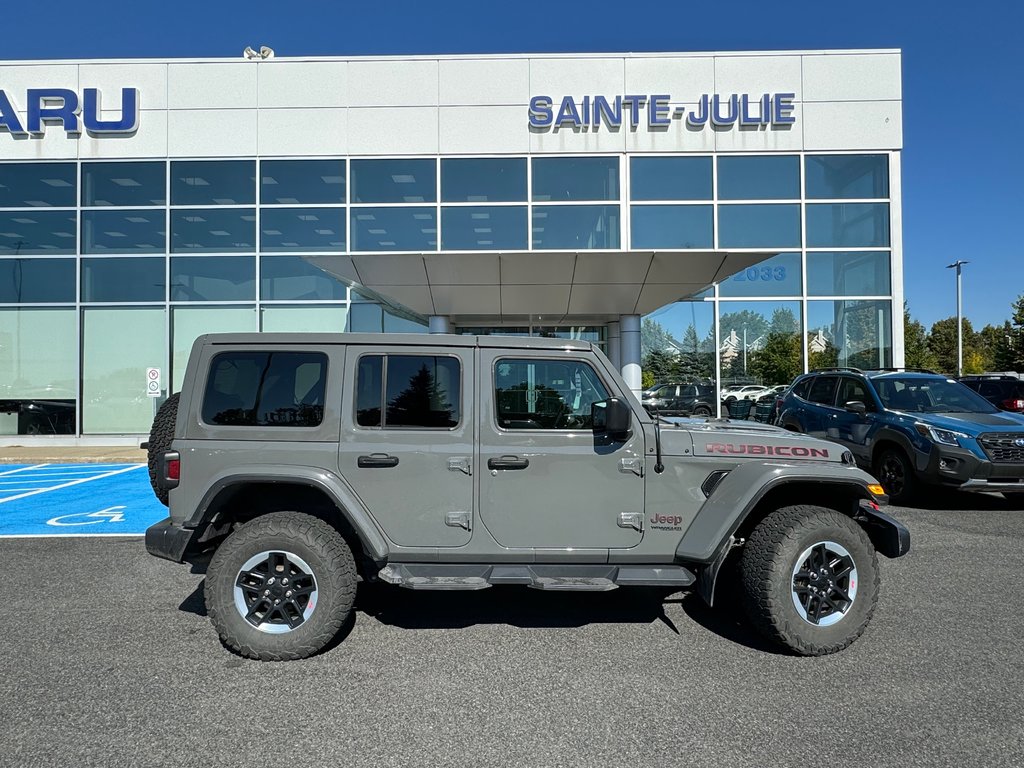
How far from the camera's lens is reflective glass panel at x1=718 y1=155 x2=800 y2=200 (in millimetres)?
15922

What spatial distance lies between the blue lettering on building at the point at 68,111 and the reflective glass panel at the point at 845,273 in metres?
17.3

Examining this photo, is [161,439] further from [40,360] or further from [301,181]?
[40,360]

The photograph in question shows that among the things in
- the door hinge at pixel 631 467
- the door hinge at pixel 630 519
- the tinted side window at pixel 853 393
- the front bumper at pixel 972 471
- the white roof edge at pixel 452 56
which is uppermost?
the white roof edge at pixel 452 56

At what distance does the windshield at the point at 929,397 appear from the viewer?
27.7 feet

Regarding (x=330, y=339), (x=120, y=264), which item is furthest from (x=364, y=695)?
(x=120, y=264)

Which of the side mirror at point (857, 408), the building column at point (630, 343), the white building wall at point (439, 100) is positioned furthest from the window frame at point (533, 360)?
the white building wall at point (439, 100)

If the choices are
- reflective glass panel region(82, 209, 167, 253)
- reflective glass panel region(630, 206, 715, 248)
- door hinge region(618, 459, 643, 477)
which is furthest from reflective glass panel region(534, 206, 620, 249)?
door hinge region(618, 459, 643, 477)

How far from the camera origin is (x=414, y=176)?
15.9 m

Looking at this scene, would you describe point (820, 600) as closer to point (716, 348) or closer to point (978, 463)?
point (978, 463)

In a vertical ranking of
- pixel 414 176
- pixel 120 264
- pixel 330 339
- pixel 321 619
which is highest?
pixel 414 176

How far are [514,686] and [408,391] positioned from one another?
180 centimetres

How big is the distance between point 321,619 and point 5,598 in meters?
2.93

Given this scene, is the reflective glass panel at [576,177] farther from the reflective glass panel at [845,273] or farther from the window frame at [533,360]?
the window frame at [533,360]

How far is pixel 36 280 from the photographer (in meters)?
16.0
